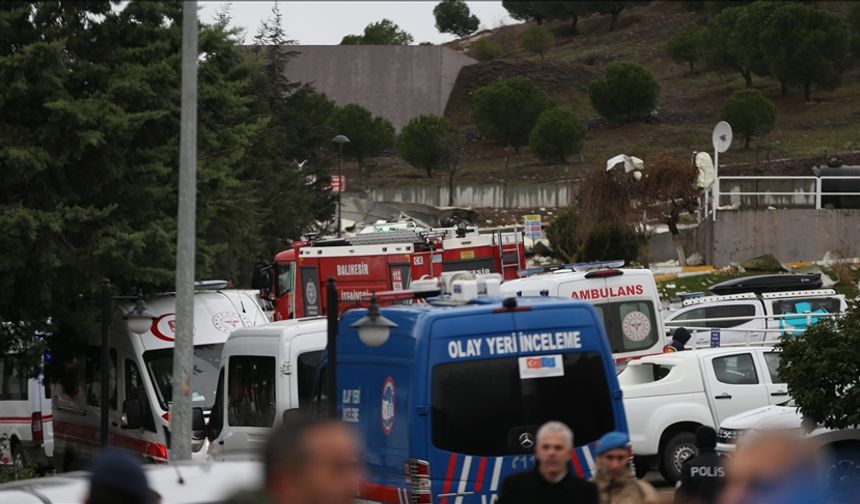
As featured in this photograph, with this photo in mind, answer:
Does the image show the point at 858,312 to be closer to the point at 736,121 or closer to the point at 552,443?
the point at 552,443

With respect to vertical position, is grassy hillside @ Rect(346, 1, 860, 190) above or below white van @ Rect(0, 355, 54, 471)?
above

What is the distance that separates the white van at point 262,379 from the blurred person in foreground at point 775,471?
347 inches

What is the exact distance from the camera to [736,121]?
87000mm

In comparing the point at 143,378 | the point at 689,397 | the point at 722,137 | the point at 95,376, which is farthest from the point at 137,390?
the point at 722,137

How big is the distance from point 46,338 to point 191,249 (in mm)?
5497

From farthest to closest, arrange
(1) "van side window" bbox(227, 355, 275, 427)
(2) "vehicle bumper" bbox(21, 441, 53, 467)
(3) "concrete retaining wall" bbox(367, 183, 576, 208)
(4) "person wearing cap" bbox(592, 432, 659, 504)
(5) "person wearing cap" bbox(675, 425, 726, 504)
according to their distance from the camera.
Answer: (3) "concrete retaining wall" bbox(367, 183, 576, 208)
(2) "vehicle bumper" bbox(21, 441, 53, 467)
(1) "van side window" bbox(227, 355, 275, 427)
(5) "person wearing cap" bbox(675, 425, 726, 504)
(4) "person wearing cap" bbox(592, 432, 659, 504)

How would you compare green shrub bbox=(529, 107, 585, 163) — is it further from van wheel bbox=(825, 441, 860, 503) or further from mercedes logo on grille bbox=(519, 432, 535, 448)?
mercedes logo on grille bbox=(519, 432, 535, 448)

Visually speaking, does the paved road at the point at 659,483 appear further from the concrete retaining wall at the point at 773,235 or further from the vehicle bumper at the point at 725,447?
the concrete retaining wall at the point at 773,235

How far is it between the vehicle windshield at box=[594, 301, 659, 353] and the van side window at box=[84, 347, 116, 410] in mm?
6561

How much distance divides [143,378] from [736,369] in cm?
714

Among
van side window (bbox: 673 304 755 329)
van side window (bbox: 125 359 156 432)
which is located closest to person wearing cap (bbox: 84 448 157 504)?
van side window (bbox: 125 359 156 432)

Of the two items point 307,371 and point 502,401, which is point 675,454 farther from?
point 502,401

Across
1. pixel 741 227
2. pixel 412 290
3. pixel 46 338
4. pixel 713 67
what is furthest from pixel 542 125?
pixel 412 290

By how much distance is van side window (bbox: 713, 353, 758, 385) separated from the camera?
17547mm
